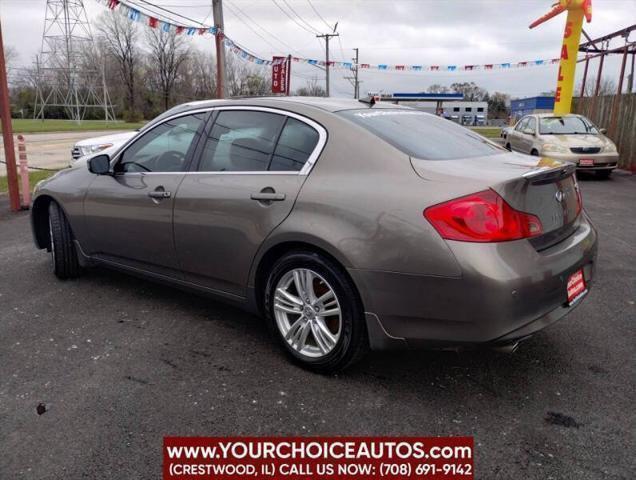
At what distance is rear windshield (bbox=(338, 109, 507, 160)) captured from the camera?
303 centimetres

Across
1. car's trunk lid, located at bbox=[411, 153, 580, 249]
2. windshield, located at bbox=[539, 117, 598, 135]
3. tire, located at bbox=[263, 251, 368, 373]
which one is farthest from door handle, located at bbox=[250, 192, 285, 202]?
windshield, located at bbox=[539, 117, 598, 135]

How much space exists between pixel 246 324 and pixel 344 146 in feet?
5.22

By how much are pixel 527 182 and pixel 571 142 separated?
34.4ft

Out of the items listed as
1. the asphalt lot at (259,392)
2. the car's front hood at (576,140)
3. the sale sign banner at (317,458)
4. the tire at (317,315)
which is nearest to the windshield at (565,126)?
the car's front hood at (576,140)

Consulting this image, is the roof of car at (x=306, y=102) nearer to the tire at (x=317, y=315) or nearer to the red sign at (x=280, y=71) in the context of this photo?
the tire at (x=317, y=315)

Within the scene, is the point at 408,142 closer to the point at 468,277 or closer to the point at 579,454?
the point at 468,277

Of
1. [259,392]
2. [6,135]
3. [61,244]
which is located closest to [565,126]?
[6,135]

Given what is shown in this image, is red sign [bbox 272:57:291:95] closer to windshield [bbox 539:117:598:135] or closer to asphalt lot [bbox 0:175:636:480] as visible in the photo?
windshield [bbox 539:117:598:135]

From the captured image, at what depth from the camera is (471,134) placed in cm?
388

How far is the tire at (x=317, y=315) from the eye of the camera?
2859 millimetres

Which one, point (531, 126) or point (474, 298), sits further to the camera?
point (531, 126)

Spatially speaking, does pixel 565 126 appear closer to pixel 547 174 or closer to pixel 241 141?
pixel 547 174

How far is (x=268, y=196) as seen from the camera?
3141 mm

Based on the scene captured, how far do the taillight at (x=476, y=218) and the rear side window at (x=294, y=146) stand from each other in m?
0.91
